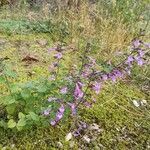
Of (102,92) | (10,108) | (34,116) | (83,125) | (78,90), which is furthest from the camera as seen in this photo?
(102,92)

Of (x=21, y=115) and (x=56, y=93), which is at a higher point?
Result: (x=56, y=93)

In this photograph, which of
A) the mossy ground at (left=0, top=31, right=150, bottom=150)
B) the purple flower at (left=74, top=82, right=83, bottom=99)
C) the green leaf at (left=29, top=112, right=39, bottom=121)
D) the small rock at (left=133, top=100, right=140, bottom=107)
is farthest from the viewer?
the small rock at (left=133, top=100, right=140, bottom=107)

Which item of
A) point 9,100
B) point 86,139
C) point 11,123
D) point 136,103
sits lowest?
point 136,103

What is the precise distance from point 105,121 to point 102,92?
0.51 meters

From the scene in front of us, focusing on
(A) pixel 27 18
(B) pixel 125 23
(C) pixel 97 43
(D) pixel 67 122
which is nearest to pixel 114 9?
(B) pixel 125 23

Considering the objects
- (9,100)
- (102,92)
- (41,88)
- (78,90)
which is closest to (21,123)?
(9,100)

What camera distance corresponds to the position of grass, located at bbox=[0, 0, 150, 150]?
3361mm

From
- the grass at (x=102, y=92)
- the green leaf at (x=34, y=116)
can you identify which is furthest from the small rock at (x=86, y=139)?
the green leaf at (x=34, y=116)

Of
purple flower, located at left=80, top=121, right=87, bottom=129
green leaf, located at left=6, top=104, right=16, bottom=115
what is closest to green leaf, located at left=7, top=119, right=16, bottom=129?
green leaf, located at left=6, top=104, right=16, bottom=115

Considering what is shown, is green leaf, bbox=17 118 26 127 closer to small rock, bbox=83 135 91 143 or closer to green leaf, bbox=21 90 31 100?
green leaf, bbox=21 90 31 100

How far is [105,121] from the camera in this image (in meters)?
3.71

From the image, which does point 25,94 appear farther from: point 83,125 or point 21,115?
point 83,125

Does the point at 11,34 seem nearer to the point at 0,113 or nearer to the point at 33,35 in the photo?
the point at 33,35

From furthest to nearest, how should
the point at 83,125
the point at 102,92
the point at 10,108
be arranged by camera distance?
1. the point at 102,92
2. the point at 83,125
3. the point at 10,108
